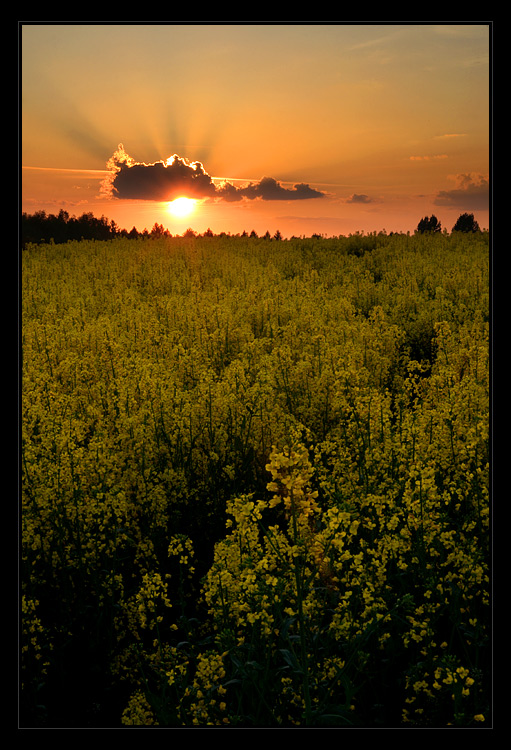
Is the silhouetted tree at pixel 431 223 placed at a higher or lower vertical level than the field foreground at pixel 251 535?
higher

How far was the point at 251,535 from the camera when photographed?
2650 mm

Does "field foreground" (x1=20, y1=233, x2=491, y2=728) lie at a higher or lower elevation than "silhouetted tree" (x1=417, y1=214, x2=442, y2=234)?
lower

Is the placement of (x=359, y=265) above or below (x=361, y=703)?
above


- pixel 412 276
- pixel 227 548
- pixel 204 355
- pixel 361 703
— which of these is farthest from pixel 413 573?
pixel 412 276

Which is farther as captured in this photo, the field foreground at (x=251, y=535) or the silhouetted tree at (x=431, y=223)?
the silhouetted tree at (x=431, y=223)

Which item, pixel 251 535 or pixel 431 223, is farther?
pixel 431 223

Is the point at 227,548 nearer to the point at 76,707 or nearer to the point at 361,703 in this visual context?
the point at 361,703

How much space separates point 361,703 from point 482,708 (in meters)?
0.55

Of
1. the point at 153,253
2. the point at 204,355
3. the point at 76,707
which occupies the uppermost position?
the point at 153,253

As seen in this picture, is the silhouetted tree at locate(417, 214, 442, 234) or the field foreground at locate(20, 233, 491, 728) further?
the silhouetted tree at locate(417, 214, 442, 234)

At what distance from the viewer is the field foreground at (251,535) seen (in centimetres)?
236

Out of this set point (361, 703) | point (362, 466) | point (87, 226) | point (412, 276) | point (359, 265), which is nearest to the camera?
point (361, 703)

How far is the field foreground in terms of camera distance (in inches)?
93.0

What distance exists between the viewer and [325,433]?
4.75 meters
